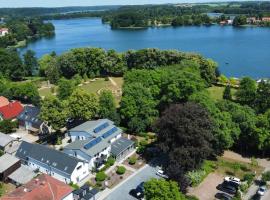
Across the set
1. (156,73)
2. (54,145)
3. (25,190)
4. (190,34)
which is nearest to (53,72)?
(156,73)

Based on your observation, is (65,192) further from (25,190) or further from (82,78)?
(82,78)

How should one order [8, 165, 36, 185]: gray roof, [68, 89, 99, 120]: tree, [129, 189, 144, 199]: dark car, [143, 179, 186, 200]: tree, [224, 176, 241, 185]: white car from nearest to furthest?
1. [143, 179, 186, 200]: tree
2. [129, 189, 144, 199]: dark car
3. [224, 176, 241, 185]: white car
4. [8, 165, 36, 185]: gray roof
5. [68, 89, 99, 120]: tree

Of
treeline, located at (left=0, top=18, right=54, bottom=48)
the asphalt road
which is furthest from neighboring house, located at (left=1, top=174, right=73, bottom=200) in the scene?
treeline, located at (left=0, top=18, right=54, bottom=48)

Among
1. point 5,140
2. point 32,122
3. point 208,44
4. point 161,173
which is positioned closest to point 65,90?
point 32,122

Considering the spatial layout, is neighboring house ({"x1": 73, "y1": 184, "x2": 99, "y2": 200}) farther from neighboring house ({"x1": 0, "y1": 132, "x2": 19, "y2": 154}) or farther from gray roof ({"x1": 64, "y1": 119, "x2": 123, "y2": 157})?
neighboring house ({"x1": 0, "y1": 132, "x2": 19, "y2": 154})

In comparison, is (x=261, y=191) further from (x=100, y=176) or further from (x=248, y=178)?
(x=100, y=176)

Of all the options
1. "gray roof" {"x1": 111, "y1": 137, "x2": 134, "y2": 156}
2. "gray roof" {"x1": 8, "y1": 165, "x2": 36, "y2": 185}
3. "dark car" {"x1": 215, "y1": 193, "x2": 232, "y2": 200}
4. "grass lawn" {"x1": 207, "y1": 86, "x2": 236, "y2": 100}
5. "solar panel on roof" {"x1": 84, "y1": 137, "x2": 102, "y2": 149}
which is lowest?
"dark car" {"x1": 215, "y1": 193, "x2": 232, "y2": 200}

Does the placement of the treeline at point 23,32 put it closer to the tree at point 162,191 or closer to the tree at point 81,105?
the tree at point 81,105

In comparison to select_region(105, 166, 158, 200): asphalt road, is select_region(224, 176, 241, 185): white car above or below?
above
